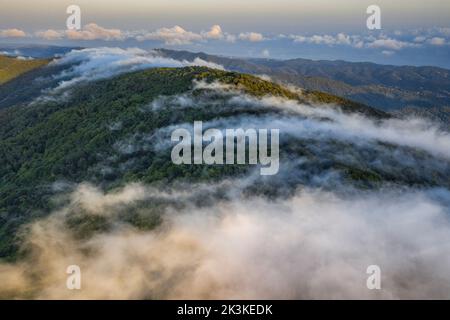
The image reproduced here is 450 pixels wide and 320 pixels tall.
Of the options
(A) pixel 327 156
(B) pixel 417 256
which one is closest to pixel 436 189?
(A) pixel 327 156

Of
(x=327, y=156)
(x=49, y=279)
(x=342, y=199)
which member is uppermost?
(x=327, y=156)

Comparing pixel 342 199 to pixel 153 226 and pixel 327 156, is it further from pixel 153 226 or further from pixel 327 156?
pixel 153 226

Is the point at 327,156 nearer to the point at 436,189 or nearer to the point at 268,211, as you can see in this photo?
the point at 268,211

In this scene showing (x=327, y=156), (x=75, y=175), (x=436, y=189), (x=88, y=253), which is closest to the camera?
(x=88, y=253)

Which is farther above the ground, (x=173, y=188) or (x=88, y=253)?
(x=173, y=188)

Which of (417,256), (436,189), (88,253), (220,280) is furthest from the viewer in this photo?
(436,189)

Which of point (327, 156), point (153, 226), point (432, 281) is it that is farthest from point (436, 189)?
point (153, 226)

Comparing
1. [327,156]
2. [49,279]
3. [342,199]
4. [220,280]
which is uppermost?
[327,156]
